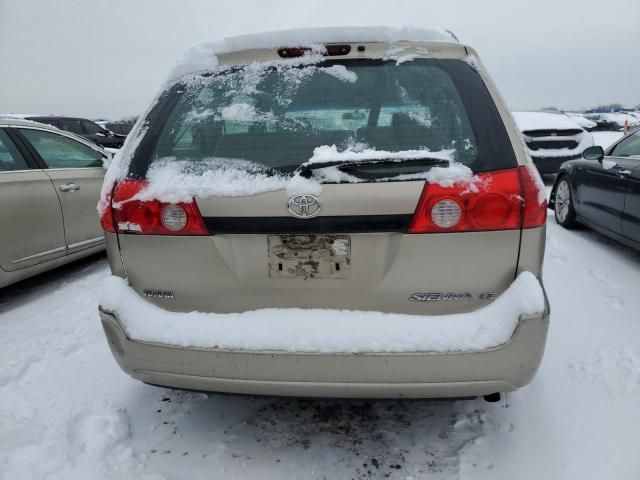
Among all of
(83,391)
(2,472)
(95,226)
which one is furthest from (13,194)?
(2,472)

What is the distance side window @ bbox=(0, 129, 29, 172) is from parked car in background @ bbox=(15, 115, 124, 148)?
10253 mm

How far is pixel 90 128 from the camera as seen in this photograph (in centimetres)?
1544

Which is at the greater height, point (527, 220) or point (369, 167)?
point (369, 167)

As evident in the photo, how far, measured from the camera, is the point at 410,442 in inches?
89.7

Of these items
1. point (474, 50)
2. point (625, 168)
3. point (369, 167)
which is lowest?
point (625, 168)

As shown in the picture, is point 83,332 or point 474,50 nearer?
point 474,50

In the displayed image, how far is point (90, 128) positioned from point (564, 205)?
14153 millimetres

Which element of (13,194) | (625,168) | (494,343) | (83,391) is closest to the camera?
(494,343)

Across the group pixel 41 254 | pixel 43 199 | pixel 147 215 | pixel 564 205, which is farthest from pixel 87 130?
pixel 147 215

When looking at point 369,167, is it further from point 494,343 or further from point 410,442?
point 410,442

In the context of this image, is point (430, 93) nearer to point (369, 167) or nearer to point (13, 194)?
point (369, 167)

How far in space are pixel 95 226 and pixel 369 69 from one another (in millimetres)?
3914

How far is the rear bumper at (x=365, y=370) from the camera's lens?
1833 mm

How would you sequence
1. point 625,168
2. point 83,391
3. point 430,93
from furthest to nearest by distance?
point 625,168
point 83,391
point 430,93
